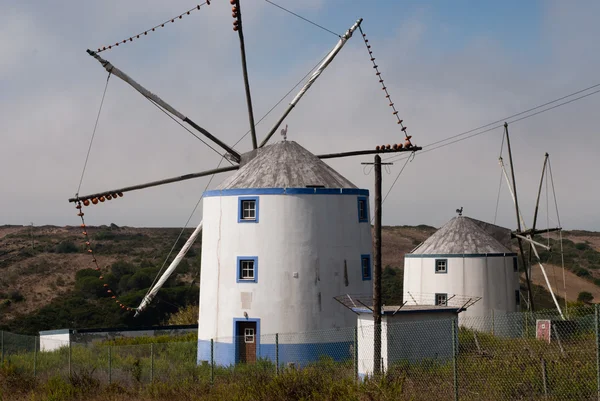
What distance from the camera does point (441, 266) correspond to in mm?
48938

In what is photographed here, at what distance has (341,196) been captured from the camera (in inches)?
1309

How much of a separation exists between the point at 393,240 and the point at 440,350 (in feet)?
336

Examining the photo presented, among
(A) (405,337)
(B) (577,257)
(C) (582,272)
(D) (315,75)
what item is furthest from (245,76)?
(B) (577,257)

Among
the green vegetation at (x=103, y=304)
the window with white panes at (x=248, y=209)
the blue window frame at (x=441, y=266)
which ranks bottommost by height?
the green vegetation at (x=103, y=304)

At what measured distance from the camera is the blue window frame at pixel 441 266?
160 feet

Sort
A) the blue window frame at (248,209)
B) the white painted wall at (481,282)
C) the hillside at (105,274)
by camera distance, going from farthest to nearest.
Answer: the hillside at (105,274) → the white painted wall at (481,282) → the blue window frame at (248,209)

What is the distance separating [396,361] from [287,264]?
7713mm

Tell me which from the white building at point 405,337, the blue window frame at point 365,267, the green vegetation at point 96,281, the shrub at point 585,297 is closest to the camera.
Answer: the white building at point 405,337

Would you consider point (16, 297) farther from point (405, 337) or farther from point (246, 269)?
point (405, 337)

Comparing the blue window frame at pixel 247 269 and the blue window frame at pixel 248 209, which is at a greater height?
the blue window frame at pixel 248 209

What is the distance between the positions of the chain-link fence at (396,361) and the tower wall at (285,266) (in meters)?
0.48

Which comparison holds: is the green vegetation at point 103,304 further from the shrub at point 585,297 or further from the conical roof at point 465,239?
the shrub at point 585,297

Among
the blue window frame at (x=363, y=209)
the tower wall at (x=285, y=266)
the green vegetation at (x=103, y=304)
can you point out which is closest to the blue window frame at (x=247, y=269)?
the tower wall at (x=285, y=266)

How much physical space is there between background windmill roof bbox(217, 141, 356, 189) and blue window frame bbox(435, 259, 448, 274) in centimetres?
1530
